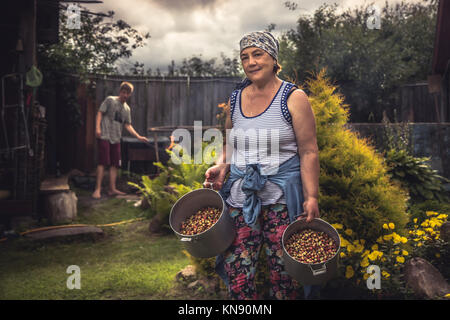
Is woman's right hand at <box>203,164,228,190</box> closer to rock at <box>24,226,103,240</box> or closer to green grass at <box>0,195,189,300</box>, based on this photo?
green grass at <box>0,195,189,300</box>

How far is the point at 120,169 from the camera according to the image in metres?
10.5

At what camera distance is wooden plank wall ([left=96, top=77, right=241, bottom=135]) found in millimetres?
12195

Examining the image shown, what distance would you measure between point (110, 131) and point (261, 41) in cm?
643

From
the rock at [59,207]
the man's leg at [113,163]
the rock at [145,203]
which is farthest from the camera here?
the man's leg at [113,163]

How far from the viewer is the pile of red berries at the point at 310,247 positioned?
2.31 meters

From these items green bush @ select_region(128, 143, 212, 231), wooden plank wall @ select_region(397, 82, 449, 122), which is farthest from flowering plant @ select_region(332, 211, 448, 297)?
wooden plank wall @ select_region(397, 82, 449, 122)

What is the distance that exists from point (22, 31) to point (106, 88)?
17.9 ft

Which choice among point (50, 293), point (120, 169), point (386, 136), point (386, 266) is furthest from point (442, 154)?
point (120, 169)

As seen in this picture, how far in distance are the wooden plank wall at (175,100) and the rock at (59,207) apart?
5.43 metres

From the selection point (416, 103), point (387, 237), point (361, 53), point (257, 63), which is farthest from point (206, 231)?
point (416, 103)

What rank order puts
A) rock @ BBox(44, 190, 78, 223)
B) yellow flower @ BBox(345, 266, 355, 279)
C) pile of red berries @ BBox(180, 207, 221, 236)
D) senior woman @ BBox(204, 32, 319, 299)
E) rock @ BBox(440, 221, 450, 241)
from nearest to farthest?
senior woman @ BBox(204, 32, 319, 299) < pile of red berries @ BBox(180, 207, 221, 236) < yellow flower @ BBox(345, 266, 355, 279) < rock @ BBox(440, 221, 450, 241) < rock @ BBox(44, 190, 78, 223)

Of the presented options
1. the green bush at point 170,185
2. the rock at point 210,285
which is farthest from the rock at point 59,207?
the rock at point 210,285

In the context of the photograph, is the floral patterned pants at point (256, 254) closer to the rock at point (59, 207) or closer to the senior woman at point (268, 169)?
the senior woman at point (268, 169)
